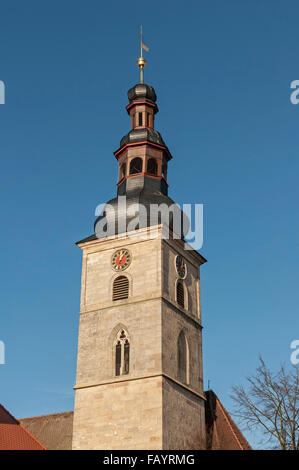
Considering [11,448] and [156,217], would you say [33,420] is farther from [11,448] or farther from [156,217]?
[156,217]

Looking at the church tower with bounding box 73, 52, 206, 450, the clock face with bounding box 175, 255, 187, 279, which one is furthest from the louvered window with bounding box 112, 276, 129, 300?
the clock face with bounding box 175, 255, 187, 279

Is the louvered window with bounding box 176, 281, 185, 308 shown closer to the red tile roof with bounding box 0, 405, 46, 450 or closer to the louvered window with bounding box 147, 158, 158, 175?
the louvered window with bounding box 147, 158, 158, 175

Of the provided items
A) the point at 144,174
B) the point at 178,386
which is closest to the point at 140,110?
the point at 144,174

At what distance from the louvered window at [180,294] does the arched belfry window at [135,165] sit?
22.2ft

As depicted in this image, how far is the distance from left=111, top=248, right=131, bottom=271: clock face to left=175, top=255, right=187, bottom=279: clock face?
239 centimetres

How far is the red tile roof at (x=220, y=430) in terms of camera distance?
33.5m

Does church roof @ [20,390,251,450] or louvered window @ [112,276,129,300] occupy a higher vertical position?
louvered window @ [112,276,129,300]

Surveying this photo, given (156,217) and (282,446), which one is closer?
(282,446)

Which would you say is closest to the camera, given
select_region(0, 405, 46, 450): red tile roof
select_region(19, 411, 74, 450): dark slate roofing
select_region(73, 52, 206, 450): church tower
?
select_region(73, 52, 206, 450): church tower

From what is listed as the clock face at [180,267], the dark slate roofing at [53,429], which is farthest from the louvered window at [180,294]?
the dark slate roofing at [53,429]

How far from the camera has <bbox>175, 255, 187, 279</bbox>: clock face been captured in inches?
1411

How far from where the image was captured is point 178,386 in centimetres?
3262

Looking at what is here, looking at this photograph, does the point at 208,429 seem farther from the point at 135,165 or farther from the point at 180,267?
the point at 135,165
